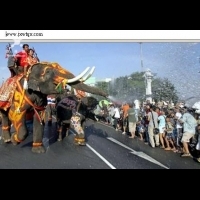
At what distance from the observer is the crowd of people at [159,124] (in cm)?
454

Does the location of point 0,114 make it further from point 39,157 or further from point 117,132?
point 117,132

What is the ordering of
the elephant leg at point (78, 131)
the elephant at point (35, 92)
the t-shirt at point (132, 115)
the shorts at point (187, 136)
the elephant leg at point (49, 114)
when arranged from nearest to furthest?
the elephant at point (35, 92), the t-shirt at point (132, 115), the elephant leg at point (78, 131), the shorts at point (187, 136), the elephant leg at point (49, 114)

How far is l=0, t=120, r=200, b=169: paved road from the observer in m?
4.34

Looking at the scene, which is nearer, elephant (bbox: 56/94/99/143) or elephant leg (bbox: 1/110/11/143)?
elephant (bbox: 56/94/99/143)

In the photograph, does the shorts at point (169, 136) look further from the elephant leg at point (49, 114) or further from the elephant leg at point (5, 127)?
the elephant leg at point (5, 127)

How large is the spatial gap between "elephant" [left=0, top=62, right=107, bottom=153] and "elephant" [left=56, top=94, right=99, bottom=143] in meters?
0.17

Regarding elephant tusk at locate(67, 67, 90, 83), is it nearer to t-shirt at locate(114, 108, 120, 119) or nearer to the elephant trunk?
the elephant trunk

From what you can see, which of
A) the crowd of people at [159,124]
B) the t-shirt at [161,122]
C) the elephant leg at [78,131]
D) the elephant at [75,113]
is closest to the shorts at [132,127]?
the crowd of people at [159,124]

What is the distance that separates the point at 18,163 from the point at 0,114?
106cm

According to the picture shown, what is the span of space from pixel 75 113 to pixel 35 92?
1.65 ft

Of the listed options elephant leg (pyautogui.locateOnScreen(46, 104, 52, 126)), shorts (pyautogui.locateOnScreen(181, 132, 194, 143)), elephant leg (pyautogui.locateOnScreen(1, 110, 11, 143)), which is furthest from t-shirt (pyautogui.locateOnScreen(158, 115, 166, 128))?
elephant leg (pyautogui.locateOnScreen(1, 110, 11, 143))

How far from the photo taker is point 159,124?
15.6ft

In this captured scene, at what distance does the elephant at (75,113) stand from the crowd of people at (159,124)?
0.14 meters
